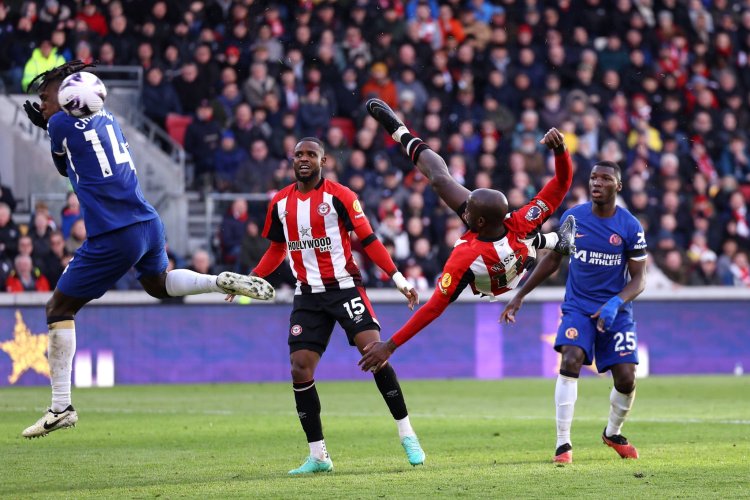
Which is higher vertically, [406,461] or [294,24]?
[294,24]

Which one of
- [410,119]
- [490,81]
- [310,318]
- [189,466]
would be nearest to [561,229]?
[310,318]

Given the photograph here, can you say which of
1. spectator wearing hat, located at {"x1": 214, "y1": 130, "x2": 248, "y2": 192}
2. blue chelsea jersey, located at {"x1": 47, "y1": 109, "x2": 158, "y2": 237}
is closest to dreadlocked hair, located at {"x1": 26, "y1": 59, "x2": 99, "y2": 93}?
blue chelsea jersey, located at {"x1": 47, "y1": 109, "x2": 158, "y2": 237}

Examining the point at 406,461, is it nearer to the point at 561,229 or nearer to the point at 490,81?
the point at 561,229

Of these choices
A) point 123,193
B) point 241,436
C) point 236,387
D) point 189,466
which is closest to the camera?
point 123,193

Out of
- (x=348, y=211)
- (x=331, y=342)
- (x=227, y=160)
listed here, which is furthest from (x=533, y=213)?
(x=227, y=160)

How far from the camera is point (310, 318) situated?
9945mm

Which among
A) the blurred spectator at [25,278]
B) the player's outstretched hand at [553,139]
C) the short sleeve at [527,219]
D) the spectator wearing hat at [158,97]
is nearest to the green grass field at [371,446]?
the blurred spectator at [25,278]

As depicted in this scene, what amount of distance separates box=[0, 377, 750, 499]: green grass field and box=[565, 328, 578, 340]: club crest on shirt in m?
0.92

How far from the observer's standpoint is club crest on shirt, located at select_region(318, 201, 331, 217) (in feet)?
32.6

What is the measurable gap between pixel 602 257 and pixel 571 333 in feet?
2.22

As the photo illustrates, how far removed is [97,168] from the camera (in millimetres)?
9398

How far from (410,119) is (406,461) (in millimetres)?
13149

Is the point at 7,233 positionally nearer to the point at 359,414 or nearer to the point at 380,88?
the point at 359,414

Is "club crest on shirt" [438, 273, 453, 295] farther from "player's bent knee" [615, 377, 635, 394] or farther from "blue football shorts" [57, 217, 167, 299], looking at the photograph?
"player's bent knee" [615, 377, 635, 394]
